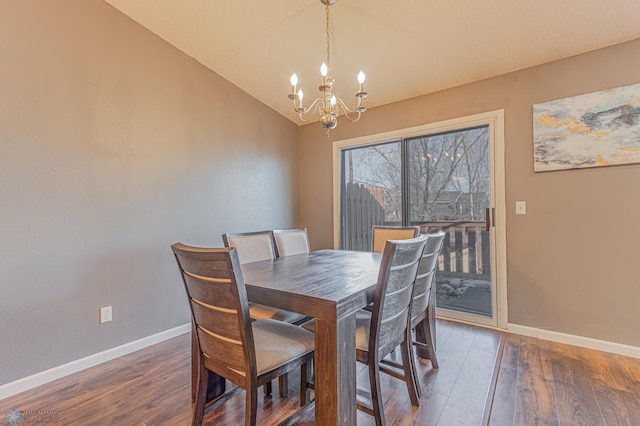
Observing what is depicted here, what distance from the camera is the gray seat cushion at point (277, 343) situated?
50.8 inches

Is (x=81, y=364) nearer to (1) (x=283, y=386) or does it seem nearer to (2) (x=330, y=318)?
(1) (x=283, y=386)

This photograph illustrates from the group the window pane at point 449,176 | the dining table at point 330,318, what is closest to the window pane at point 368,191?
the window pane at point 449,176

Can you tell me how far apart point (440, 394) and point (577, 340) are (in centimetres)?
150

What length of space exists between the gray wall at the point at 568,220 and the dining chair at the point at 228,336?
226 centimetres

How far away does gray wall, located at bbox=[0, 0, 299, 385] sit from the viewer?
74.8 inches

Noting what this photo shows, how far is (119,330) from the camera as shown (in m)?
2.35

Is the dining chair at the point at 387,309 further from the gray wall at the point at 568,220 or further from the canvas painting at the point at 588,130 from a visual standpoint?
the canvas painting at the point at 588,130

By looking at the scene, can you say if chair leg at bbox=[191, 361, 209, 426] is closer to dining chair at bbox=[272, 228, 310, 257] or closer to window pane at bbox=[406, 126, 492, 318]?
dining chair at bbox=[272, 228, 310, 257]

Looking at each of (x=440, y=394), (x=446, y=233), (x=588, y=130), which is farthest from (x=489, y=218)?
(x=440, y=394)

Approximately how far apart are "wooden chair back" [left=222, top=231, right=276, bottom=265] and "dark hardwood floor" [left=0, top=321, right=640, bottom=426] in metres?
0.89

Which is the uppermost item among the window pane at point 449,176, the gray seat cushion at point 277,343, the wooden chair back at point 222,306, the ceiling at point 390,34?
the ceiling at point 390,34

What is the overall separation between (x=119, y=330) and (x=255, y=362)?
5.82ft

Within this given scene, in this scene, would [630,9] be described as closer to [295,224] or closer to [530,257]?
[530,257]

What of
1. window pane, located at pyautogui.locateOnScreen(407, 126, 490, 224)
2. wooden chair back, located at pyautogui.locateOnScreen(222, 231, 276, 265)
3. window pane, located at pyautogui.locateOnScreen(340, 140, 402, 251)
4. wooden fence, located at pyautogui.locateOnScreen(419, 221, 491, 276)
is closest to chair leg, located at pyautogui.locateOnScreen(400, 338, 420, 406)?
wooden chair back, located at pyautogui.locateOnScreen(222, 231, 276, 265)
